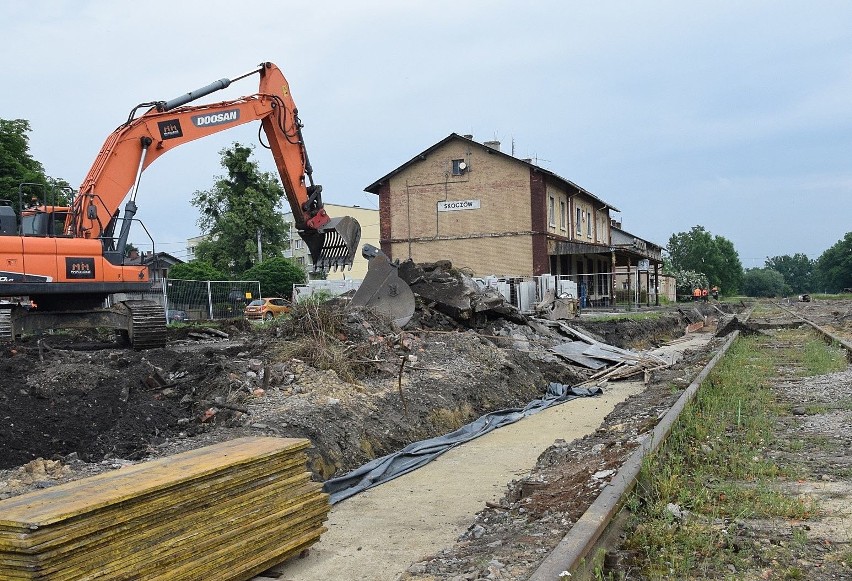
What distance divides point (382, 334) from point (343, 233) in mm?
2912

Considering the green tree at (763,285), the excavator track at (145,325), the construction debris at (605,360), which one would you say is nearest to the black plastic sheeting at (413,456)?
the construction debris at (605,360)

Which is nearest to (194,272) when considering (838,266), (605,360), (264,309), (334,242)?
(264,309)

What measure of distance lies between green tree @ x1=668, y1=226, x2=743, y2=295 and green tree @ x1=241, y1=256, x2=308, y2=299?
80.1 m

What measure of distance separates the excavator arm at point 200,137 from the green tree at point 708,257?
10107 cm

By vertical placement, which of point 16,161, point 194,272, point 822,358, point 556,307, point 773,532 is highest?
point 16,161

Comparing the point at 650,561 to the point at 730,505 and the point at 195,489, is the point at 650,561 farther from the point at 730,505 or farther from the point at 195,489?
the point at 195,489

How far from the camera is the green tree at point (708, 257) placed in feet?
375

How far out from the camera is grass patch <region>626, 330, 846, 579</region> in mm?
4477

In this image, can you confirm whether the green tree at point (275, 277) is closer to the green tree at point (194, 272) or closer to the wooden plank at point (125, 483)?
the green tree at point (194, 272)

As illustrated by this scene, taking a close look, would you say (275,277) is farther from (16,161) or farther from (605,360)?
(605,360)

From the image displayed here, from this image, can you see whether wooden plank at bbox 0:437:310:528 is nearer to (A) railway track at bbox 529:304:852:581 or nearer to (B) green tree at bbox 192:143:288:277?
(A) railway track at bbox 529:304:852:581

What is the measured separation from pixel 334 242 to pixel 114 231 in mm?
4344

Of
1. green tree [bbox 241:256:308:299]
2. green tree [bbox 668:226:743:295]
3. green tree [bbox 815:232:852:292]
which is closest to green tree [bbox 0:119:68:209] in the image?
green tree [bbox 241:256:308:299]

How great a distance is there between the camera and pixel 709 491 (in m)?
5.78
